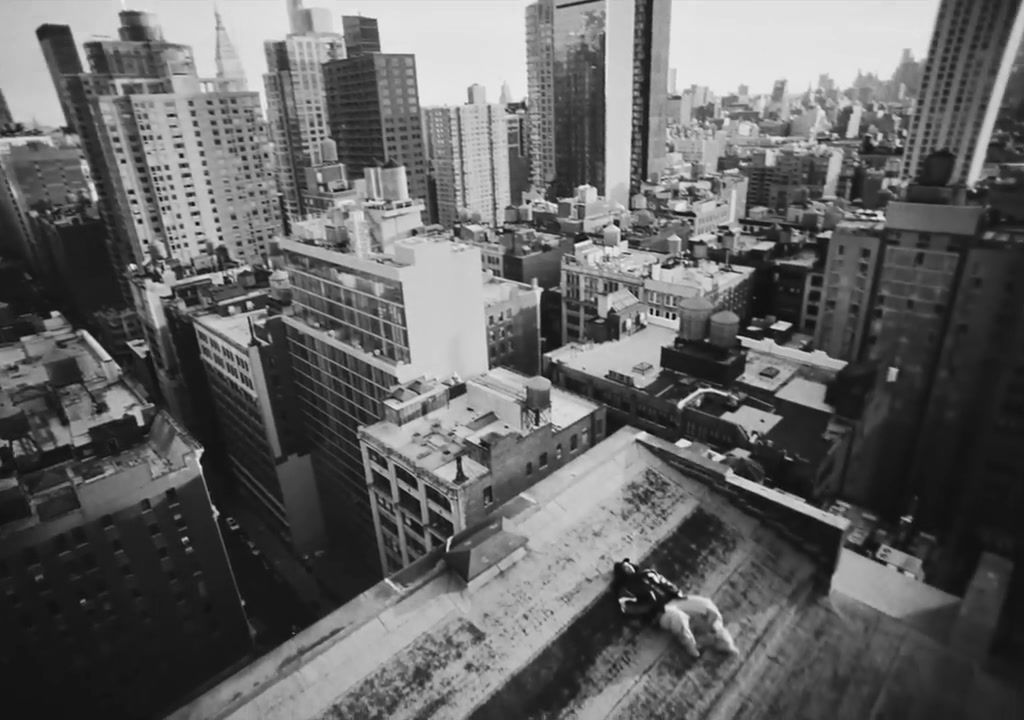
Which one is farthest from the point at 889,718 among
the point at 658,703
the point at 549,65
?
the point at 549,65

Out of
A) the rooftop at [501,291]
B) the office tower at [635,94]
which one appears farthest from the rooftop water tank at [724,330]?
the office tower at [635,94]

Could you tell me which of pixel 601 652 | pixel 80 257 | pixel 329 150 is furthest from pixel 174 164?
pixel 601 652

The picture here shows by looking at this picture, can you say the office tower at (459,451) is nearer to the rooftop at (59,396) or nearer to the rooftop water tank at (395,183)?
the rooftop at (59,396)

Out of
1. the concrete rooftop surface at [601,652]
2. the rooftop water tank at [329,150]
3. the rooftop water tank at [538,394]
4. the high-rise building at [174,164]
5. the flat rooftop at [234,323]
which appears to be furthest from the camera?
the rooftop water tank at [329,150]

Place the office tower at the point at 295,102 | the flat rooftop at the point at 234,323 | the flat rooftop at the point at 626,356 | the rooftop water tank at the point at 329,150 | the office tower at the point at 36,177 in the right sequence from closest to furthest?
the flat rooftop at the point at 626,356, the flat rooftop at the point at 234,323, the rooftop water tank at the point at 329,150, the office tower at the point at 36,177, the office tower at the point at 295,102

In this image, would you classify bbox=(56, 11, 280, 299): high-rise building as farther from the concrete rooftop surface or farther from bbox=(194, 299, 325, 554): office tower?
the concrete rooftop surface

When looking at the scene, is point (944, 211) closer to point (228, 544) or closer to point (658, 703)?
point (658, 703)

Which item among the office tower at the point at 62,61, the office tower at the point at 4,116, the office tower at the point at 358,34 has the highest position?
the office tower at the point at 358,34
